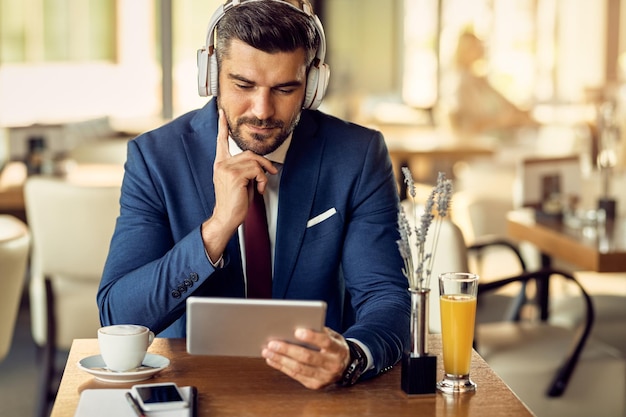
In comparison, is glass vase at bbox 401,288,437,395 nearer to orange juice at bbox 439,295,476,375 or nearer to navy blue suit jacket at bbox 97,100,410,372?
orange juice at bbox 439,295,476,375

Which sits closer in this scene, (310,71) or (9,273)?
(310,71)

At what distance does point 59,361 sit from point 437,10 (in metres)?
7.25

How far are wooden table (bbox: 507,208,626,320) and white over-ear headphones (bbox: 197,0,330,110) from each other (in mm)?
1343

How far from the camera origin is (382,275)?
1.91 m

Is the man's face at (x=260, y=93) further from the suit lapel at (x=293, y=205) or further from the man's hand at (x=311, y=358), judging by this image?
the man's hand at (x=311, y=358)

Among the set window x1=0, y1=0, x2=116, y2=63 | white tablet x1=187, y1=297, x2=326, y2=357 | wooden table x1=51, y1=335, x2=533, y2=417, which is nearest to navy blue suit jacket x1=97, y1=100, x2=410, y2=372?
wooden table x1=51, y1=335, x2=533, y2=417

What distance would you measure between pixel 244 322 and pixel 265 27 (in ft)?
2.13

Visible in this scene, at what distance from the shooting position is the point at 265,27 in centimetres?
183

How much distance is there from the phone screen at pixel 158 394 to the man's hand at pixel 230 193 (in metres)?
0.38

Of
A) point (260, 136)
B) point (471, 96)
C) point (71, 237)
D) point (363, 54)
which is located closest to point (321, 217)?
point (260, 136)

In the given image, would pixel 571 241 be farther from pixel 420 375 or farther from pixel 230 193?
pixel 420 375

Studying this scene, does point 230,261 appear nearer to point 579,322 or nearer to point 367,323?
point 367,323

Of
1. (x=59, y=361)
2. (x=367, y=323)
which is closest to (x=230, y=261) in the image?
(x=367, y=323)

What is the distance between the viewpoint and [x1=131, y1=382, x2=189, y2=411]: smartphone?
1.35m
